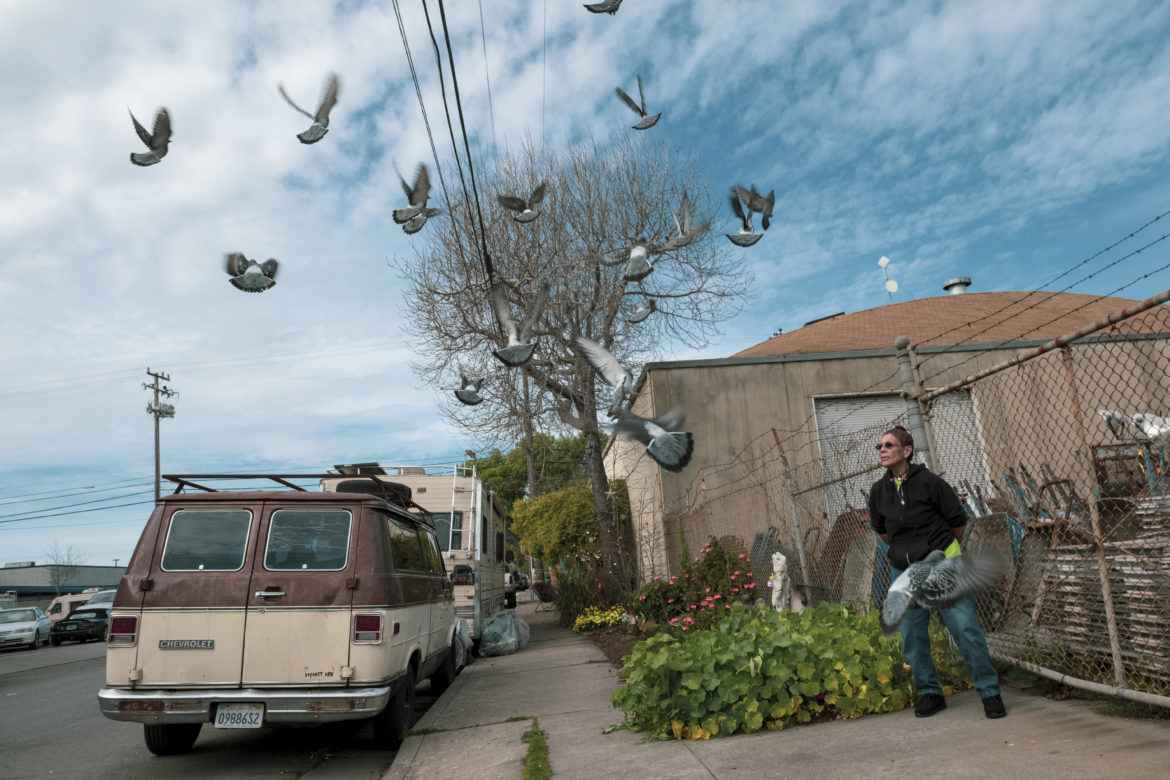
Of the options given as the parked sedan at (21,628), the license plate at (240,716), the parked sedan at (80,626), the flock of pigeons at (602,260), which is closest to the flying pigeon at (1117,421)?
the flock of pigeons at (602,260)

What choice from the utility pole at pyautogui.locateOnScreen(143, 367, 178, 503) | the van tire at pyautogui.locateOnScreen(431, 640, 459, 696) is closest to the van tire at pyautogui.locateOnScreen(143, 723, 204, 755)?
the van tire at pyautogui.locateOnScreen(431, 640, 459, 696)

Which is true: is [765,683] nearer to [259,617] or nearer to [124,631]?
[259,617]

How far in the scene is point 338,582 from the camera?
5449 millimetres

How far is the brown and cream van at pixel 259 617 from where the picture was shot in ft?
17.1

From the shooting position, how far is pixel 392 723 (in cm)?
586

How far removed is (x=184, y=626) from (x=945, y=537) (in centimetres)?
481

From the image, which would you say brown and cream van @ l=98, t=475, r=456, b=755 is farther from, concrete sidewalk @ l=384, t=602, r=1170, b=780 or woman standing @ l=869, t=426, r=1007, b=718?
woman standing @ l=869, t=426, r=1007, b=718

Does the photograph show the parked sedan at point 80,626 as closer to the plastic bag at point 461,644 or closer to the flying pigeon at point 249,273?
the plastic bag at point 461,644

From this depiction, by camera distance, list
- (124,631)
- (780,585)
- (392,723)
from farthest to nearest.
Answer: (780,585) < (392,723) < (124,631)

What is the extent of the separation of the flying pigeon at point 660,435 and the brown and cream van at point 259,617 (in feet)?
8.20

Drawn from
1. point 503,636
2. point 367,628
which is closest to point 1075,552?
point 367,628

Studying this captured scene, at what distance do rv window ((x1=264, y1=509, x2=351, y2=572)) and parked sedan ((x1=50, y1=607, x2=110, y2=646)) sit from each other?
2297cm

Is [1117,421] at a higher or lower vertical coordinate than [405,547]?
higher

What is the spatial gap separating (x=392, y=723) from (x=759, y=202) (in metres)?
6.83
